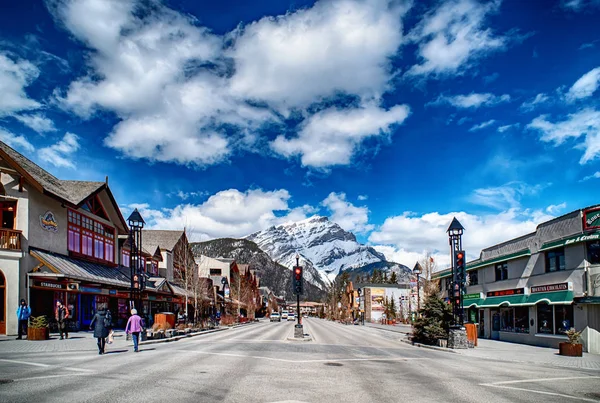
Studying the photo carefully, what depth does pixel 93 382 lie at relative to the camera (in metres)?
11.5

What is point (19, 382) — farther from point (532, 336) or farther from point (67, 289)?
point (532, 336)

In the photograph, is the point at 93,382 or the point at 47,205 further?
the point at 47,205

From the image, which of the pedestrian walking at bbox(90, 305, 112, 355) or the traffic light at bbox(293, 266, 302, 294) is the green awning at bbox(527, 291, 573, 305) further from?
the pedestrian walking at bbox(90, 305, 112, 355)

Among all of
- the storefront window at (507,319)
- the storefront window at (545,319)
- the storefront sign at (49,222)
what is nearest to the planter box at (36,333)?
the storefront sign at (49,222)

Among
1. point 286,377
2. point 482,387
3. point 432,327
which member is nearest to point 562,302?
point 432,327

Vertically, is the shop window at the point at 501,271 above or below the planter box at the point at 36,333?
above

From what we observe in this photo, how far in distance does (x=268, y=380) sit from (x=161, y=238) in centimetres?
5294

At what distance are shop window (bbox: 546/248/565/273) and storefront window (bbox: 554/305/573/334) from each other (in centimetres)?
229

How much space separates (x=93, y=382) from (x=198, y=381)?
241cm

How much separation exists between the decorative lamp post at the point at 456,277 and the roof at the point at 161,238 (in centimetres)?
3855

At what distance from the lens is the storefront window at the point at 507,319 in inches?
1406

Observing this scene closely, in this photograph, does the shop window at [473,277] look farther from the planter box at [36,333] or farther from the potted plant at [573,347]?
the planter box at [36,333]

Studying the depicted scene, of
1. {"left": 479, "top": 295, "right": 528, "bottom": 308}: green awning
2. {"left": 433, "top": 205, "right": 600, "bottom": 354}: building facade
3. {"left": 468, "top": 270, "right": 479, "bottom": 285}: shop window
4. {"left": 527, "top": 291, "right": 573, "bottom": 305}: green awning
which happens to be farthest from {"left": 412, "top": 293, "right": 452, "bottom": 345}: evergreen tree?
{"left": 468, "top": 270, "right": 479, "bottom": 285}: shop window

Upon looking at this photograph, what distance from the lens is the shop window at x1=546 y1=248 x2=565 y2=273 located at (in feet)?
96.4
